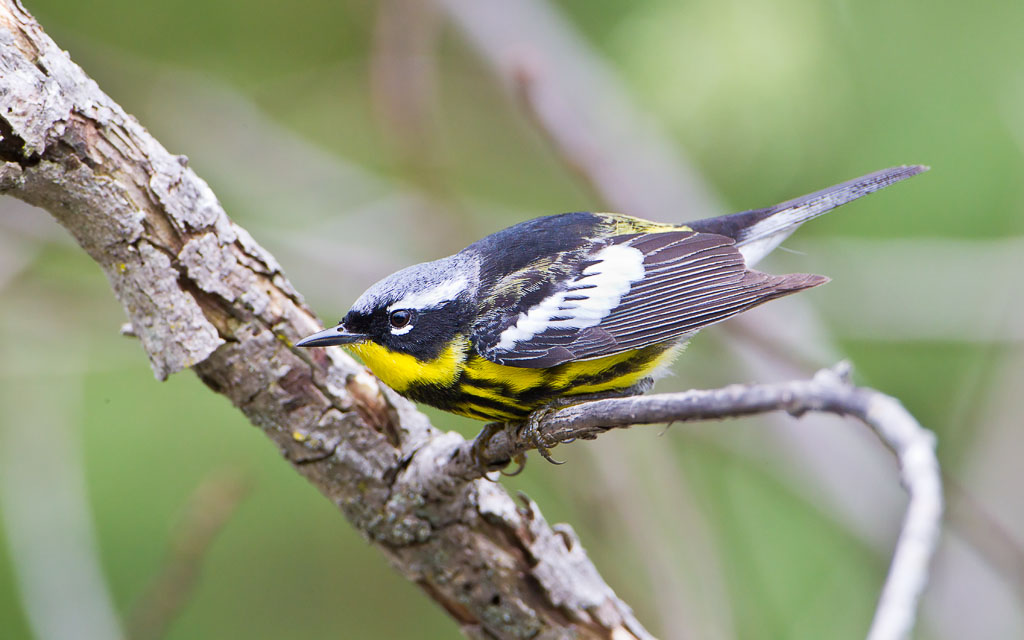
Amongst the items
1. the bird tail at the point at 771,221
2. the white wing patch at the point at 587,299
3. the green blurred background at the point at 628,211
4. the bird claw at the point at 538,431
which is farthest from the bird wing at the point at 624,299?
the green blurred background at the point at 628,211

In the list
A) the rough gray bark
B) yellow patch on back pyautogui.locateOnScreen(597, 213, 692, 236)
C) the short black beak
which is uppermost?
yellow patch on back pyautogui.locateOnScreen(597, 213, 692, 236)

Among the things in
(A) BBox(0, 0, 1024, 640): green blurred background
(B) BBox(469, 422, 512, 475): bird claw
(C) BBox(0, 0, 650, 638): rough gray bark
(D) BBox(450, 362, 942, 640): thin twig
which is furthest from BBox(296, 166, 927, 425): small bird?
(D) BBox(450, 362, 942, 640): thin twig

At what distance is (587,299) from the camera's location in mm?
2555

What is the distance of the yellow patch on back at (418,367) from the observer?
245 cm

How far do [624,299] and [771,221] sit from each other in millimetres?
704

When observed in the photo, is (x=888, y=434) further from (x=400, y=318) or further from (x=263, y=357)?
(x=400, y=318)

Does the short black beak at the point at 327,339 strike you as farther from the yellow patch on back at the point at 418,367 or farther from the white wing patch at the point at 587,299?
the white wing patch at the point at 587,299

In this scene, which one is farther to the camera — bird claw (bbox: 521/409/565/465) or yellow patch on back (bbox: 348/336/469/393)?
yellow patch on back (bbox: 348/336/469/393)

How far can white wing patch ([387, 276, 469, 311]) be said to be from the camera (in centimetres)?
250

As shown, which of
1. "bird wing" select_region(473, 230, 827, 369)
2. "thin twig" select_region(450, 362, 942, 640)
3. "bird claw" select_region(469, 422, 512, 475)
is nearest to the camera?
"thin twig" select_region(450, 362, 942, 640)

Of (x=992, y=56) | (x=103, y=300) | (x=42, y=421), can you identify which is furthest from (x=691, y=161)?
(x=42, y=421)

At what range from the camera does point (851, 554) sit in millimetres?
4625

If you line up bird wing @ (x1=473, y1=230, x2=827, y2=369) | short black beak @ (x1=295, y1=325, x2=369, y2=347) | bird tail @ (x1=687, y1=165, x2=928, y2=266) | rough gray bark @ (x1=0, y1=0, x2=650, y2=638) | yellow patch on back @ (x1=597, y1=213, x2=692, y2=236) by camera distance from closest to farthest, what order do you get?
1. rough gray bark @ (x1=0, y1=0, x2=650, y2=638)
2. short black beak @ (x1=295, y1=325, x2=369, y2=347)
3. bird wing @ (x1=473, y1=230, x2=827, y2=369)
4. yellow patch on back @ (x1=597, y1=213, x2=692, y2=236)
5. bird tail @ (x1=687, y1=165, x2=928, y2=266)

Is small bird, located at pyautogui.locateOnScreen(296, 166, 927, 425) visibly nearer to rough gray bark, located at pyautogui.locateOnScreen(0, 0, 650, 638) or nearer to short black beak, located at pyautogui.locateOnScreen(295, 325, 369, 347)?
short black beak, located at pyautogui.locateOnScreen(295, 325, 369, 347)
